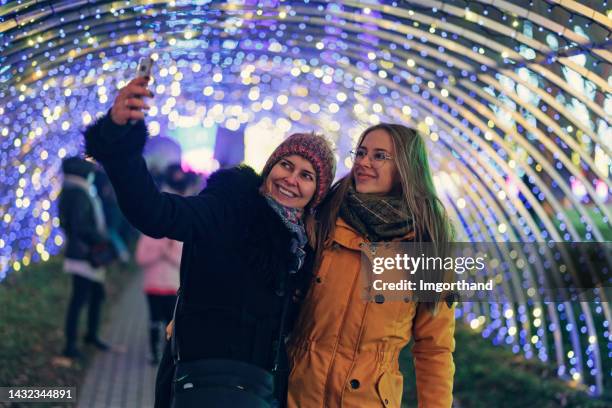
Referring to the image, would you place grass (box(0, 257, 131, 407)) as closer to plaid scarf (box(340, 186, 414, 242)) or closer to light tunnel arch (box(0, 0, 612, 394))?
light tunnel arch (box(0, 0, 612, 394))

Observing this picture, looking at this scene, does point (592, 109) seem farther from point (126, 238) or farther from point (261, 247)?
point (126, 238)

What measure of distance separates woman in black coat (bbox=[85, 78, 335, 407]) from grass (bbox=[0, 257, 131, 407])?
13.3ft

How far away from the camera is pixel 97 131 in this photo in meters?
3.10

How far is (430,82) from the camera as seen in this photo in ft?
29.9

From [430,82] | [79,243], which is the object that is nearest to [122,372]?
[79,243]

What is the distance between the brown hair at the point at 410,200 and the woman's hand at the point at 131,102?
1.15 metres

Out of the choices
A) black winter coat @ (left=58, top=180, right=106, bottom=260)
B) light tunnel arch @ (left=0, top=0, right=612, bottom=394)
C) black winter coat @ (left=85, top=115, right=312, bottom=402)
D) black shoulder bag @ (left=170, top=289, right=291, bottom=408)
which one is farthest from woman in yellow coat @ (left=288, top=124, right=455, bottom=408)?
black winter coat @ (left=58, top=180, right=106, bottom=260)

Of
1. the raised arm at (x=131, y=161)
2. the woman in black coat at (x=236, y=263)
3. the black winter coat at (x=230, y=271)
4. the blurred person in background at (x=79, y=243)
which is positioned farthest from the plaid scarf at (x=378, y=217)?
the blurred person in background at (x=79, y=243)

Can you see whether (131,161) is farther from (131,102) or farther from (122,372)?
(122,372)

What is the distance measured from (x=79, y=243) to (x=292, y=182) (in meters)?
5.92

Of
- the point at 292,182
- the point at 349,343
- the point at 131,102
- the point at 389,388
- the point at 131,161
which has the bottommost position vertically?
the point at 389,388

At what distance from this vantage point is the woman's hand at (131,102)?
2965mm

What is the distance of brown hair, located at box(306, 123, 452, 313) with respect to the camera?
12.9ft

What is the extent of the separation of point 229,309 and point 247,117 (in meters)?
14.9
